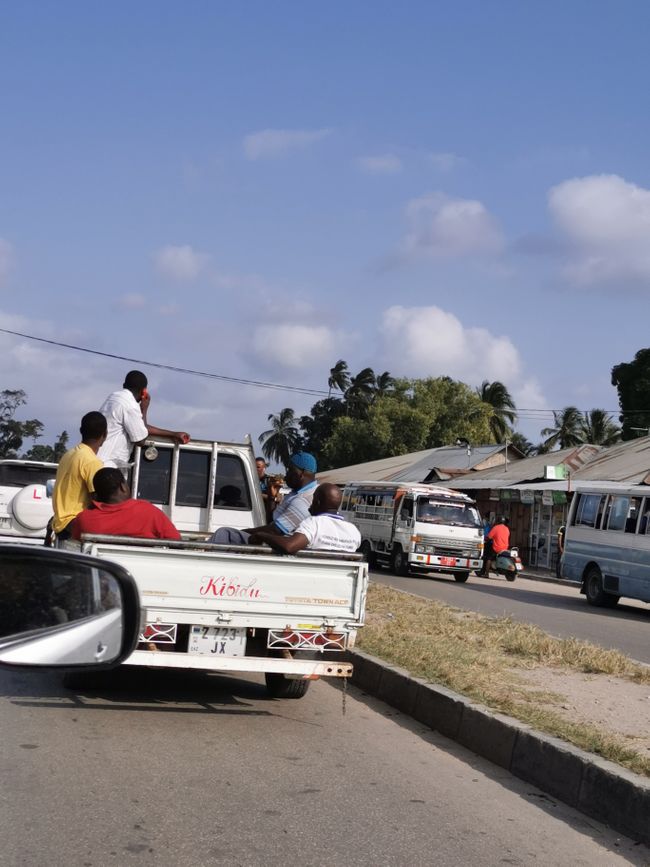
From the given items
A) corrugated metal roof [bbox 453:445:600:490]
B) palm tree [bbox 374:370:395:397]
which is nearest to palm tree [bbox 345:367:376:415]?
palm tree [bbox 374:370:395:397]

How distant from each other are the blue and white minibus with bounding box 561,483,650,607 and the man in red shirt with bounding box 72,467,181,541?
15.0m

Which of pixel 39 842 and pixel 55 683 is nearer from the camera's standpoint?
pixel 39 842

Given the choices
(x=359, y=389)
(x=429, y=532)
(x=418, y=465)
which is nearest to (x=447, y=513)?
(x=429, y=532)

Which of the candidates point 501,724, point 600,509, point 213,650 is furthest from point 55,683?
point 600,509

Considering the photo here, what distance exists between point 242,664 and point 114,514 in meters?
1.42

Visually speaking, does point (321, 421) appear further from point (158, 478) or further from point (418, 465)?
point (158, 478)

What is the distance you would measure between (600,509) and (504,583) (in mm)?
7183

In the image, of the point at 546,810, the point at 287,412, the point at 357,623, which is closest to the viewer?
the point at 546,810

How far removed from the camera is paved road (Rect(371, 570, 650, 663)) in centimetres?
1557

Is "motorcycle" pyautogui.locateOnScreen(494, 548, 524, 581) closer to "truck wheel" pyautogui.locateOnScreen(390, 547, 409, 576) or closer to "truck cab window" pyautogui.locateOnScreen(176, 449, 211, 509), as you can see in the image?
"truck wheel" pyautogui.locateOnScreen(390, 547, 409, 576)

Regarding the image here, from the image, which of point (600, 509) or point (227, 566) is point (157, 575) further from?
point (600, 509)

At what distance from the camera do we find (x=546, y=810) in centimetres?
602

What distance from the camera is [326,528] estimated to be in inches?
325

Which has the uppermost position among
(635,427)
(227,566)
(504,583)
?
(635,427)
